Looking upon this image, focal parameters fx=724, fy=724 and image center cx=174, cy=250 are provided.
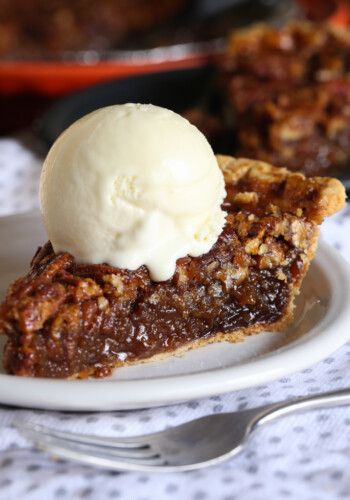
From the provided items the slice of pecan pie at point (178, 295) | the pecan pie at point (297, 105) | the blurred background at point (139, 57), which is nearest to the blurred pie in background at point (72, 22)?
the blurred background at point (139, 57)

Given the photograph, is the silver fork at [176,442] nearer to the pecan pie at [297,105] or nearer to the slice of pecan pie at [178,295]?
the slice of pecan pie at [178,295]

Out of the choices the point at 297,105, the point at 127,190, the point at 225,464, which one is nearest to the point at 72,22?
the point at 297,105

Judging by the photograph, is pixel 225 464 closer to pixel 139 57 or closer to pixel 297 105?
pixel 297 105

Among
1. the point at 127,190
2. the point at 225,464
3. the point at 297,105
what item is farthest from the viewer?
the point at 297,105

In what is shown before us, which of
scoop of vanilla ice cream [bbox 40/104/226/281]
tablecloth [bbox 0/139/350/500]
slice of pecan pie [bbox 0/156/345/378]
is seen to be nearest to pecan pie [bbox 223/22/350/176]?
slice of pecan pie [bbox 0/156/345/378]

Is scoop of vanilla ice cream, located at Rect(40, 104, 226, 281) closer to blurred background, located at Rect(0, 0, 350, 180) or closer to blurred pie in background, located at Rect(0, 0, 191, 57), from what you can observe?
blurred background, located at Rect(0, 0, 350, 180)

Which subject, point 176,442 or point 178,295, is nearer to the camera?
point 176,442

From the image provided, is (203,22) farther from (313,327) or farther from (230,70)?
(313,327)
